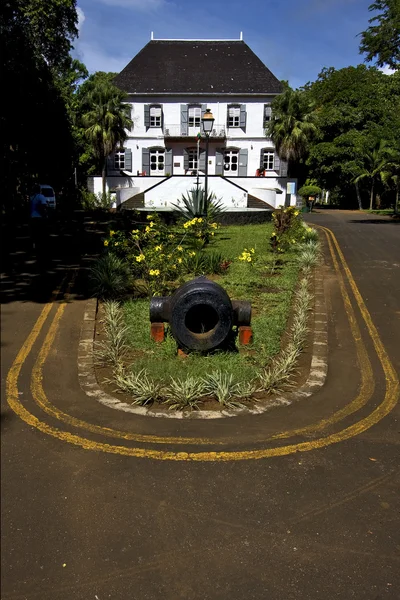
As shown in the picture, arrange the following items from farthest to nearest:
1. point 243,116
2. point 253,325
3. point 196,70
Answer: point 196,70 < point 243,116 < point 253,325

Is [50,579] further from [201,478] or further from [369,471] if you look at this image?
[369,471]

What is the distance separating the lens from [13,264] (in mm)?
5867

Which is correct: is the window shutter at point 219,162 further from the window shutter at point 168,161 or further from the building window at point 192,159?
the window shutter at point 168,161

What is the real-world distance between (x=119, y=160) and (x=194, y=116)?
7.27 m

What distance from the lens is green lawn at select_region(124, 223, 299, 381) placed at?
6.39 metres

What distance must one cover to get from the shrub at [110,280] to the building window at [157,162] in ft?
110

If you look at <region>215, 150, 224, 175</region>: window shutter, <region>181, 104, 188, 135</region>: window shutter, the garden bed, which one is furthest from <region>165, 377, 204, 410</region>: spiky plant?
<region>181, 104, 188, 135</region>: window shutter

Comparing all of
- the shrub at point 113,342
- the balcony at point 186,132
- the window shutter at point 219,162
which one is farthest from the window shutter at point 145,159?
the shrub at point 113,342

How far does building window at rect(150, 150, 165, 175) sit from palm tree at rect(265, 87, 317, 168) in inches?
373

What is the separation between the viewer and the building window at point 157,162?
42.5m

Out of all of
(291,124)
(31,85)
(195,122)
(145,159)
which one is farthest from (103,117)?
(31,85)

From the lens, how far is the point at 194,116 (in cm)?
4200

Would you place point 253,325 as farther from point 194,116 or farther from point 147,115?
point 147,115

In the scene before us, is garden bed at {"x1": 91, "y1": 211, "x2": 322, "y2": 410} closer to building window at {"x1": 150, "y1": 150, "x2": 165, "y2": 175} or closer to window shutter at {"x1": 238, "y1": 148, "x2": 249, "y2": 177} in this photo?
window shutter at {"x1": 238, "y1": 148, "x2": 249, "y2": 177}
